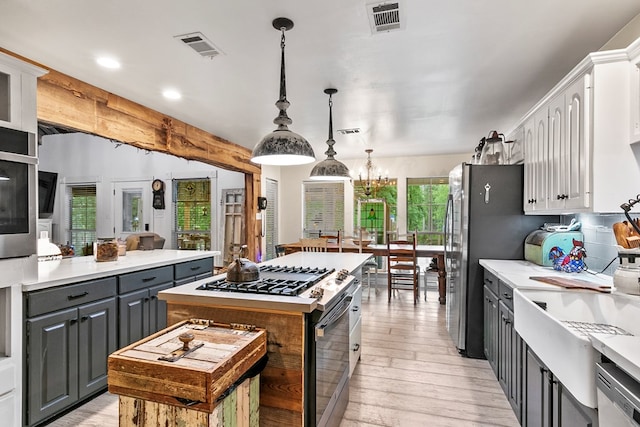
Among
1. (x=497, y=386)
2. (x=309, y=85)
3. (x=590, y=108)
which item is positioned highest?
(x=309, y=85)

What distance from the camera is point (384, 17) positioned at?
199cm

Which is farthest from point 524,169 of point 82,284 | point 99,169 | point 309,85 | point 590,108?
point 99,169

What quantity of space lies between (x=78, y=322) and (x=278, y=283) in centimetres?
152

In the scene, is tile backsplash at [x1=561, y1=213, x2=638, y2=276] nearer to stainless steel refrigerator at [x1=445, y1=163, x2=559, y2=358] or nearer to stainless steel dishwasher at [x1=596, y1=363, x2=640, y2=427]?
stainless steel refrigerator at [x1=445, y1=163, x2=559, y2=358]

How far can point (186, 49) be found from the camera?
2.40 metres

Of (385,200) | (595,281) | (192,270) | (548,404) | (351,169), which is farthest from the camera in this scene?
(351,169)

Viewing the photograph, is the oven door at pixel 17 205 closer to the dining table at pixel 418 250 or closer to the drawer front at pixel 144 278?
the drawer front at pixel 144 278

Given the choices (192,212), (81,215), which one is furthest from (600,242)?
(81,215)

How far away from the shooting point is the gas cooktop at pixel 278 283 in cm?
181

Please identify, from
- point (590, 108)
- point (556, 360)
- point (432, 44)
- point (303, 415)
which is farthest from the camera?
point (432, 44)

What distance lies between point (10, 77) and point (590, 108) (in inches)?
131

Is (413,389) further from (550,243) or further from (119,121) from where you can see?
(119,121)

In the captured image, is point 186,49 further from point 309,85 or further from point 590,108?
point 590,108

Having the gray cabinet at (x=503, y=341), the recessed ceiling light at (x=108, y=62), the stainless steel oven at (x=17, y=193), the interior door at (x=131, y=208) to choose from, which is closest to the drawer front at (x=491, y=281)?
the gray cabinet at (x=503, y=341)
